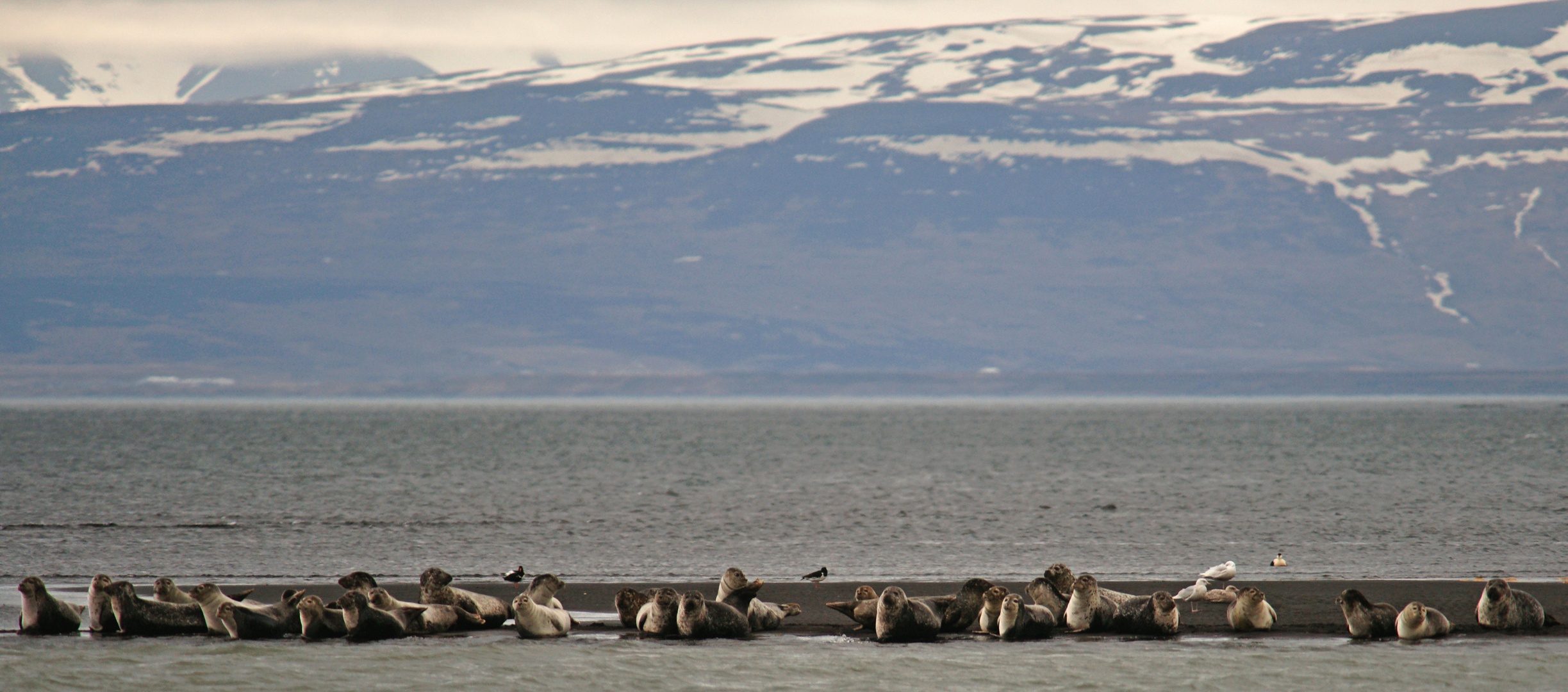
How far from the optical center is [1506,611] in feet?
67.1

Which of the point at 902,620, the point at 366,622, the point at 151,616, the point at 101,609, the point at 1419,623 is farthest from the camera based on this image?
the point at 151,616

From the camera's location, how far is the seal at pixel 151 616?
2095 centimetres

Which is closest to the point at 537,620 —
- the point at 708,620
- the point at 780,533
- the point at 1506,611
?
the point at 708,620

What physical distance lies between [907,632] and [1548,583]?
1130 centimetres

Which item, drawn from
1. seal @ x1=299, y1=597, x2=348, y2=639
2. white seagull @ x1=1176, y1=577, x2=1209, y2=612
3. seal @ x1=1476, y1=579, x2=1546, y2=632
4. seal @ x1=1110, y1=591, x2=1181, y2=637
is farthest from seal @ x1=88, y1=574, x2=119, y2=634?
seal @ x1=1476, y1=579, x2=1546, y2=632

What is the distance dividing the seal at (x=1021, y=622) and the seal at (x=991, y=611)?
0.06 metres

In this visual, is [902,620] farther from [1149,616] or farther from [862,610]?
[1149,616]

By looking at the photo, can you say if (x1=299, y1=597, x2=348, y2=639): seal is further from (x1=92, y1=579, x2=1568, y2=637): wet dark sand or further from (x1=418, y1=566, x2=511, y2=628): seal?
(x1=92, y1=579, x2=1568, y2=637): wet dark sand

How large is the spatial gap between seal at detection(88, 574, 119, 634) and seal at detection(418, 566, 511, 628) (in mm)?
3792

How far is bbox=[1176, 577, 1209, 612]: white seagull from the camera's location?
899 inches

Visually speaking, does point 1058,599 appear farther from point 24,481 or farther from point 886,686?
point 24,481

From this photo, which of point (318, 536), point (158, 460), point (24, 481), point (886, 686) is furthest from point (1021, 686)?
point (158, 460)

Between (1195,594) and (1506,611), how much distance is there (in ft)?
13.1

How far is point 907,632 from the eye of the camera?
2069 centimetres
